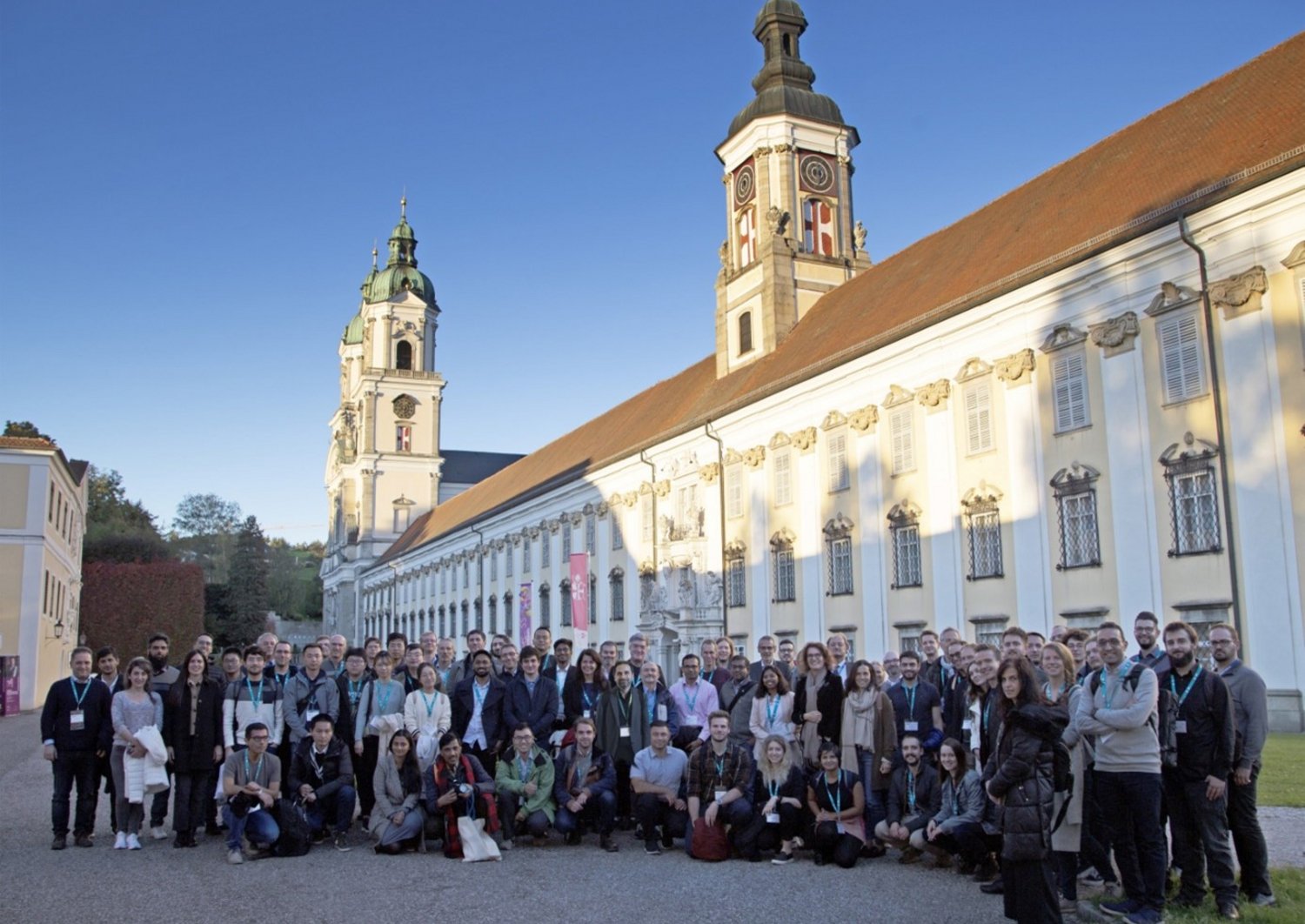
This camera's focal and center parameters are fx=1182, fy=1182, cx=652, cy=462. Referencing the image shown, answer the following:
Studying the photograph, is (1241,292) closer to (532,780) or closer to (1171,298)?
(1171,298)

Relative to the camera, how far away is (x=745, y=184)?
39.1m

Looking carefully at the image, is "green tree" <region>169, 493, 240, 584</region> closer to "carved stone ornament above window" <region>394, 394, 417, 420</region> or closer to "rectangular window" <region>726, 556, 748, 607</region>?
"carved stone ornament above window" <region>394, 394, 417, 420</region>

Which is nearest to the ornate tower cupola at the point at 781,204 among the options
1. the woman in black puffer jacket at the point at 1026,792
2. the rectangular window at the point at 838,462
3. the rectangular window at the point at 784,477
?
the rectangular window at the point at 784,477

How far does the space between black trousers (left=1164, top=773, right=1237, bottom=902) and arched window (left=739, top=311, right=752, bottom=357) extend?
30.1 meters

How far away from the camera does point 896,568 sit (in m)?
25.4

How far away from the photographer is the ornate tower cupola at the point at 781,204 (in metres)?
36.6

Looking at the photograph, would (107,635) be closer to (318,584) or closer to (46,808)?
(46,808)

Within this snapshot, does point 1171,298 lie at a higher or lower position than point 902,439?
higher

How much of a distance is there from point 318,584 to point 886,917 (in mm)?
109157

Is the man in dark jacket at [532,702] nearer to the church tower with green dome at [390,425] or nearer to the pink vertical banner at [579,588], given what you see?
the pink vertical banner at [579,588]

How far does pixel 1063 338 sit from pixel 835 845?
14.5 meters

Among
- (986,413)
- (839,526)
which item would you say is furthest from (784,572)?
(986,413)

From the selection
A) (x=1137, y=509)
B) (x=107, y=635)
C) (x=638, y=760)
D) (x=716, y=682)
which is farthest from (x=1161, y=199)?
(x=107, y=635)

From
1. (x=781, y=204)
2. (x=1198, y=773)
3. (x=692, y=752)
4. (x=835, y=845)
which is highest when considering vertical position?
(x=781, y=204)
